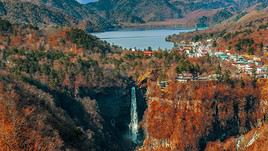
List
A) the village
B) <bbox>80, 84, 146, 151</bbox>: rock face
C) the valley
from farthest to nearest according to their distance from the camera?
<bbox>80, 84, 146, 151</bbox>: rock face < the village < the valley

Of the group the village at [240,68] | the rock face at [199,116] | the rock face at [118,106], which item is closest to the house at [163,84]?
the village at [240,68]

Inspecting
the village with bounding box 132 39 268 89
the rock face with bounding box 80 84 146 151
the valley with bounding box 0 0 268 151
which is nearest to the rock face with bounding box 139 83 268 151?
the valley with bounding box 0 0 268 151

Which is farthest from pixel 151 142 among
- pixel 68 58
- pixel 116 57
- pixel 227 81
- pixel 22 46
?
pixel 22 46

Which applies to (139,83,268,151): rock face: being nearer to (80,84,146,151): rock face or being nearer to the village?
the village

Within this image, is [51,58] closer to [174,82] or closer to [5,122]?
[174,82]

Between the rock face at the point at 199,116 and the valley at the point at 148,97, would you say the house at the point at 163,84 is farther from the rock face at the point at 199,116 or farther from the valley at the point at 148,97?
the rock face at the point at 199,116
